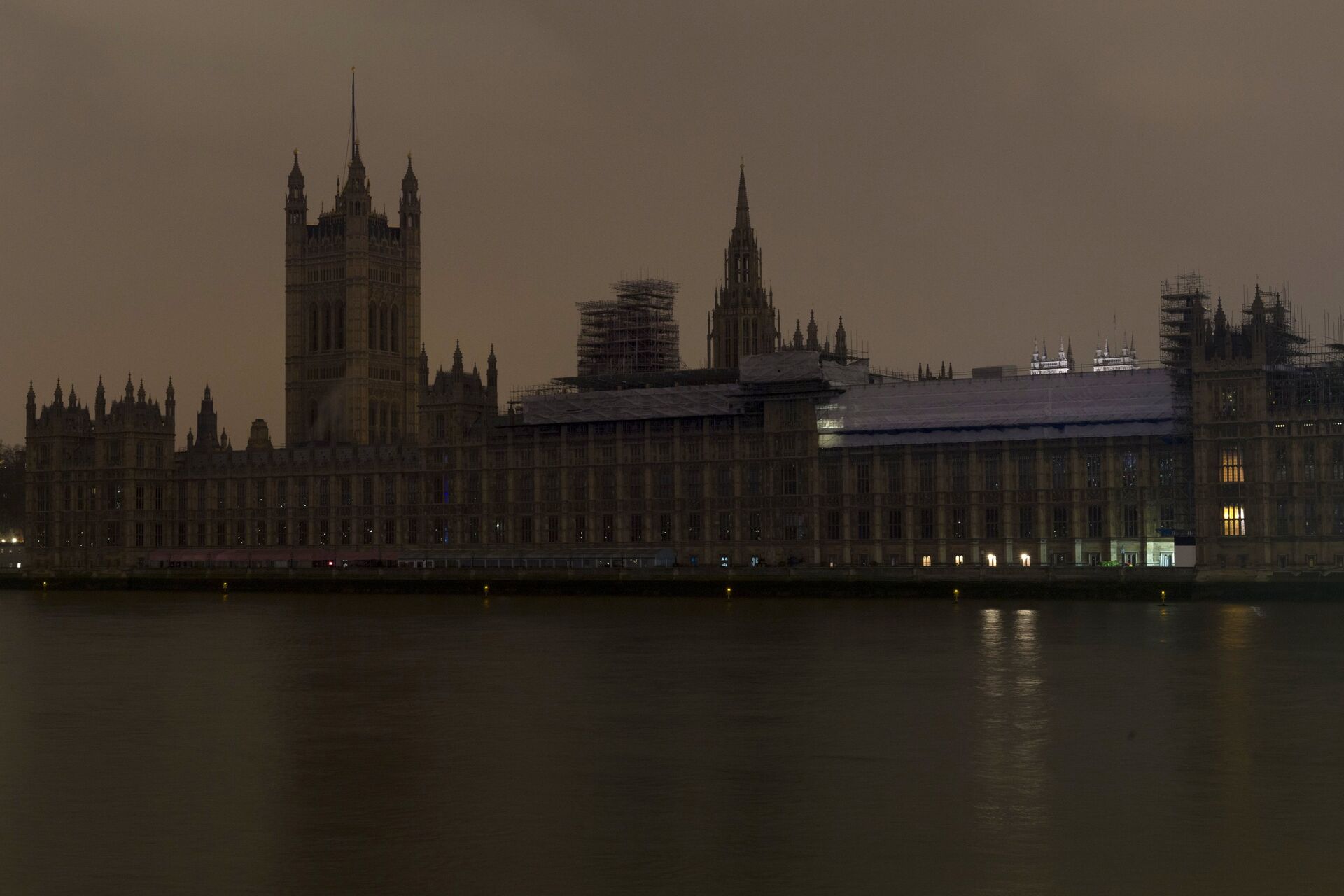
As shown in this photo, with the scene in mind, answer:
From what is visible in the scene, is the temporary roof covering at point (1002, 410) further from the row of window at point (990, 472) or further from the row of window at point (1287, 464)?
the row of window at point (1287, 464)

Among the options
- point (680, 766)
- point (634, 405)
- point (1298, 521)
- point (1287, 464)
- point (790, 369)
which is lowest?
point (680, 766)

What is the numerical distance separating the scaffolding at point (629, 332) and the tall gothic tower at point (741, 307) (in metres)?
5.98

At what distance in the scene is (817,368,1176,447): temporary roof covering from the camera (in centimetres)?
13200

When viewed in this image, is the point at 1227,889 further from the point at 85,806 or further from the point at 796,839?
the point at 85,806

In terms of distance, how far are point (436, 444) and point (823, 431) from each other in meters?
34.3

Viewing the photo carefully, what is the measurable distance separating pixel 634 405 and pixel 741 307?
42443mm

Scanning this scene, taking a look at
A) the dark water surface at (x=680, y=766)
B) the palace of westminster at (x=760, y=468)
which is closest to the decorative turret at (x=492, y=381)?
the palace of westminster at (x=760, y=468)

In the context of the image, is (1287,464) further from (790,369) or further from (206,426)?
→ (206,426)

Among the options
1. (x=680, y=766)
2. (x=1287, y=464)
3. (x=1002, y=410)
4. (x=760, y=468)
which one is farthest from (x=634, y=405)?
(x=680, y=766)

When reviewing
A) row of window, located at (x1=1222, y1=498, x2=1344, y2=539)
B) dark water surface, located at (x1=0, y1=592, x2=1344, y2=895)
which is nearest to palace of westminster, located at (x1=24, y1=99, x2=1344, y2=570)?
row of window, located at (x1=1222, y1=498, x2=1344, y2=539)

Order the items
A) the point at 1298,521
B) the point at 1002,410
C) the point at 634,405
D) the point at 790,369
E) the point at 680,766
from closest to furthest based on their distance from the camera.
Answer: the point at 680,766 < the point at 1298,521 < the point at 1002,410 < the point at 790,369 < the point at 634,405

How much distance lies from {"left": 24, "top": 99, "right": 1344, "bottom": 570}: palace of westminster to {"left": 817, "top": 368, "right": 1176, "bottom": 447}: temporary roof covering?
0.56 feet

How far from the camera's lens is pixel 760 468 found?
144875 mm

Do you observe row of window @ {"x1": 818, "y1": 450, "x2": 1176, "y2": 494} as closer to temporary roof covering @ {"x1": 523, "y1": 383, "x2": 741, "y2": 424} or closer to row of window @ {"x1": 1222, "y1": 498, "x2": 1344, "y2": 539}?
row of window @ {"x1": 1222, "y1": 498, "x2": 1344, "y2": 539}
